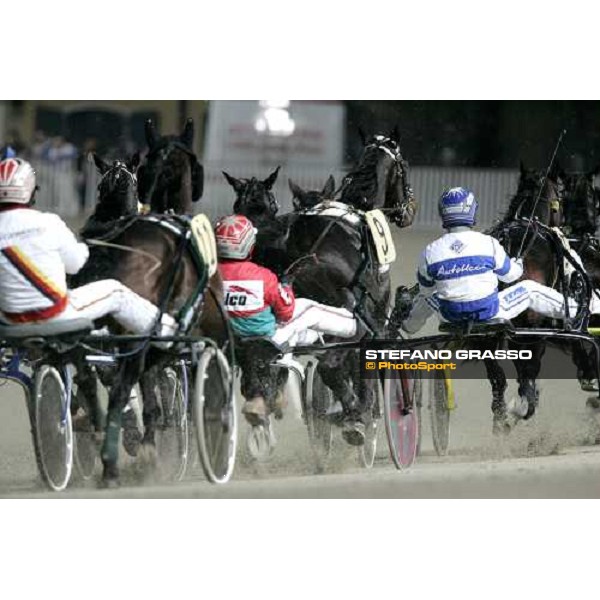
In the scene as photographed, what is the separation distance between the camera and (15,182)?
33.0 feet

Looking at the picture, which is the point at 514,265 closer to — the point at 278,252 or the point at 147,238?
the point at 278,252

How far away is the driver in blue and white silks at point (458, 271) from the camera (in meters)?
11.4

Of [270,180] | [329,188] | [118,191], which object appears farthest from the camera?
[329,188]

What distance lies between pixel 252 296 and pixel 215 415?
28.9 inches

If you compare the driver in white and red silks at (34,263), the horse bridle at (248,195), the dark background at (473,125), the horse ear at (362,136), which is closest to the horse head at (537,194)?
the dark background at (473,125)

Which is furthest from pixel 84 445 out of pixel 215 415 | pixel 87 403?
pixel 215 415

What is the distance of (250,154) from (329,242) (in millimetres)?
719

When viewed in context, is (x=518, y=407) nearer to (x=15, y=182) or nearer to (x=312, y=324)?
(x=312, y=324)

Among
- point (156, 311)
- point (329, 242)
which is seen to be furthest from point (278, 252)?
point (156, 311)

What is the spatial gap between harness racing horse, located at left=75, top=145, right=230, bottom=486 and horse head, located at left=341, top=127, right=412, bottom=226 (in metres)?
1.47

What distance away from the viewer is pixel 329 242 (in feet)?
37.7

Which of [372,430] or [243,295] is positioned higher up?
[243,295]

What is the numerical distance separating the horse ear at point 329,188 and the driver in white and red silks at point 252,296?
2.24 ft

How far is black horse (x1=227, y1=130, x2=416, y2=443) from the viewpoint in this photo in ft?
37.1
